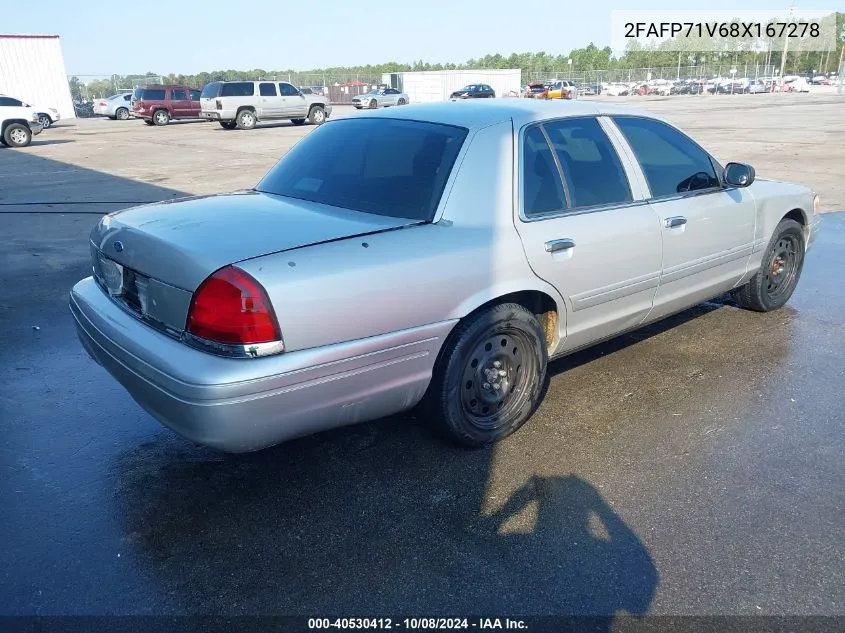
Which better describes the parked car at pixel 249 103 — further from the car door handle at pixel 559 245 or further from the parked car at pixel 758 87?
the parked car at pixel 758 87

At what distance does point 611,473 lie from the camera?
3221 mm

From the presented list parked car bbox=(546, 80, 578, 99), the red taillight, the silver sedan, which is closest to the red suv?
parked car bbox=(546, 80, 578, 99)

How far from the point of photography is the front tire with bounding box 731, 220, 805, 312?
16.7 ft

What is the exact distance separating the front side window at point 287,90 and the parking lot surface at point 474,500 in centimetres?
2469

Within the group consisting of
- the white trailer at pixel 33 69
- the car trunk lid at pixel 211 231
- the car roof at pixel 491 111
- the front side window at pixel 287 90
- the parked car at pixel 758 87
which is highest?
the white trailer at pixel 33 69

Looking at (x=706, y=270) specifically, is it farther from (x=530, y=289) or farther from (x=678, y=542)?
(x=678, y=542)

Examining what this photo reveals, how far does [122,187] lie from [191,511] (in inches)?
432

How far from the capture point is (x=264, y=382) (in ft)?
8.43

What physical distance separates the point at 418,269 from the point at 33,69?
39.0 m

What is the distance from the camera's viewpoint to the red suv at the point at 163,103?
30.3 metres

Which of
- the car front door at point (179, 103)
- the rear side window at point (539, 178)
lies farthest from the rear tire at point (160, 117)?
the rear side window at point (539, 178)

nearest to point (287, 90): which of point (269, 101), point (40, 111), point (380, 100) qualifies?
point (269, 101)

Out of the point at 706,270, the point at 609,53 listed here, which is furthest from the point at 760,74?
the point at 706,270

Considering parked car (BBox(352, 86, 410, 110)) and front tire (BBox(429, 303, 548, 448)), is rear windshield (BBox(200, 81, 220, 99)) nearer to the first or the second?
parked car (BBox(352, 86, 410, 110))
